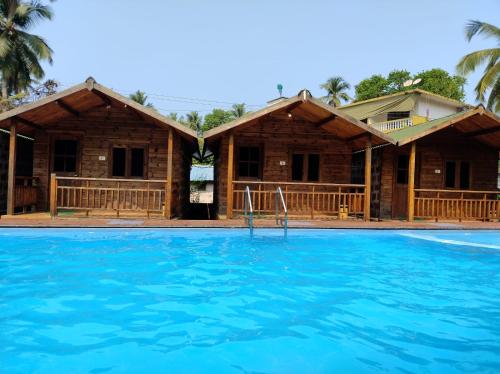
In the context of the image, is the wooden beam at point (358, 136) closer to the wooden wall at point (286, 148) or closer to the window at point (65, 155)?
the wooden wall at point (286, 148)

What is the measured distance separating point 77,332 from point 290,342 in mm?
2061

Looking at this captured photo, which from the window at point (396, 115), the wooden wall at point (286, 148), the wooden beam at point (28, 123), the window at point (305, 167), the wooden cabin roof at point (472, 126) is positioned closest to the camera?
the wooden beam at point (28, 123)

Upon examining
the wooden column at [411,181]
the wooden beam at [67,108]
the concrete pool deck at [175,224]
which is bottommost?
the concrete pool deck at [175,224]

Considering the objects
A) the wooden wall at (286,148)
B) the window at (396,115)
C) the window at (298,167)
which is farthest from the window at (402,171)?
the window at (396,115)

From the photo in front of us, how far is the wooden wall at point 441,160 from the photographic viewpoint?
595 inches

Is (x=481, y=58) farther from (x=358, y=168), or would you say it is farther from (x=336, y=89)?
(x=336, y=89)

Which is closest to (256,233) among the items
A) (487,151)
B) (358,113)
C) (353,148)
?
(353,148)

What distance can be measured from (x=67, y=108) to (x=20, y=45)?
19.0 m

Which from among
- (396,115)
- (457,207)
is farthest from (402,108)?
(457,207)

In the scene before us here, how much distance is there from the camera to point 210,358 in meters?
3.59

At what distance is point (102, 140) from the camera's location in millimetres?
13852

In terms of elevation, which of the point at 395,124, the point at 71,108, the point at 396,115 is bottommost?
the point at 71,108

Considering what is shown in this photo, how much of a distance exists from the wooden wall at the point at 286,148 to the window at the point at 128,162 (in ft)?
8.76

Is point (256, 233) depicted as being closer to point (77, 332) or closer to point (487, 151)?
point (77, 332)
